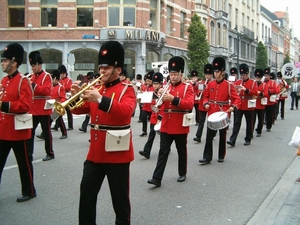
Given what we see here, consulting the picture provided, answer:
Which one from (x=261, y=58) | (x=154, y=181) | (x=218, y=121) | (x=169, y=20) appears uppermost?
(x=169, y=20)

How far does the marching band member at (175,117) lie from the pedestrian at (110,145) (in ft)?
8.25

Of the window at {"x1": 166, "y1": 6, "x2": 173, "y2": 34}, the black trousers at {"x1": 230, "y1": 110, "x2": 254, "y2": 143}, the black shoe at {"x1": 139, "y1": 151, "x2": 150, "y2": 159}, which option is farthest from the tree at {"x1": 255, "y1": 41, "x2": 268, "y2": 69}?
the black shoe at {"x1": 139, "y1": 151, "x2": 150, "y2": 159}

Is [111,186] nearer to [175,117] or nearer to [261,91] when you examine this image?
[175,117]

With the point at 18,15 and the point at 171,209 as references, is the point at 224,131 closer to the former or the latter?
the point at 171,209

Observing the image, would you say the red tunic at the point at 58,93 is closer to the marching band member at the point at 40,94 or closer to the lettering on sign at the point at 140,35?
the marching band member at the point at 40,94

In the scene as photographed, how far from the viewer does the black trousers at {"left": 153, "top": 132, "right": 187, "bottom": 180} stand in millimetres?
6582

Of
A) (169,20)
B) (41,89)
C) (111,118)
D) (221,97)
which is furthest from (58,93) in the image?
(169,20)

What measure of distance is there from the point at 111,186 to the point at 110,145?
1.48ft

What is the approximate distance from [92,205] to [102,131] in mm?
771

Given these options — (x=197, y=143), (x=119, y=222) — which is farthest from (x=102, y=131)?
(x=197, y=143)

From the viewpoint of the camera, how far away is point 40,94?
8477 millimetres

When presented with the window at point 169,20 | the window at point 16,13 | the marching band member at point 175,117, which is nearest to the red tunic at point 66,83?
the marching band member at point 175,117

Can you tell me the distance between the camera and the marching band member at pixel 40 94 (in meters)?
8.09

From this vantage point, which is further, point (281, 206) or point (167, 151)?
point (167, 151)
